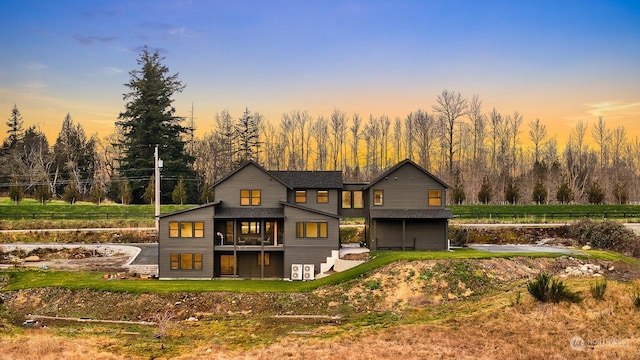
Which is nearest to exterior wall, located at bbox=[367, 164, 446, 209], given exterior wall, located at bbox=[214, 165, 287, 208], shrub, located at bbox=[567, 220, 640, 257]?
exterior wall, located at bbox=[214, 165, 287, 208]

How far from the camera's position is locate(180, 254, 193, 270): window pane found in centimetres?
3434

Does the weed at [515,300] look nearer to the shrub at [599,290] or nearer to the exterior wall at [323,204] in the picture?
the shrub at [599,290]

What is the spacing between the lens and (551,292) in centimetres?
2284

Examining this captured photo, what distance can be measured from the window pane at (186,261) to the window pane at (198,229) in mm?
1482

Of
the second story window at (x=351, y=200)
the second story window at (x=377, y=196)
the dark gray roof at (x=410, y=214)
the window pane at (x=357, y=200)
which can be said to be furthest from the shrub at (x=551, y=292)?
the window pane at (x=357, y=200)

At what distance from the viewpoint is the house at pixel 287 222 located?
34.4m

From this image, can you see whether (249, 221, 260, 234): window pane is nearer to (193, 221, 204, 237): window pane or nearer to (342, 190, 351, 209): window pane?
(193, 221, 204, 237): window pane

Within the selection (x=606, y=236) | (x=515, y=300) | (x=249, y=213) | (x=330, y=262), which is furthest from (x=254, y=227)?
(x=606, y=236)

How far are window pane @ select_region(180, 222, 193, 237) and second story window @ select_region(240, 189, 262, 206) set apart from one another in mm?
4128

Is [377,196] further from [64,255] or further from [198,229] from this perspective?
[64,255]

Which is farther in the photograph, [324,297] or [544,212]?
[544,212]

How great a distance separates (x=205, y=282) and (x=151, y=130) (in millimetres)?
47366

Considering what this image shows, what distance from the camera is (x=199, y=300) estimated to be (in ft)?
91.3

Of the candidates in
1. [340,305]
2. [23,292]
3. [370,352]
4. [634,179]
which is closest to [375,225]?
[340,305]
